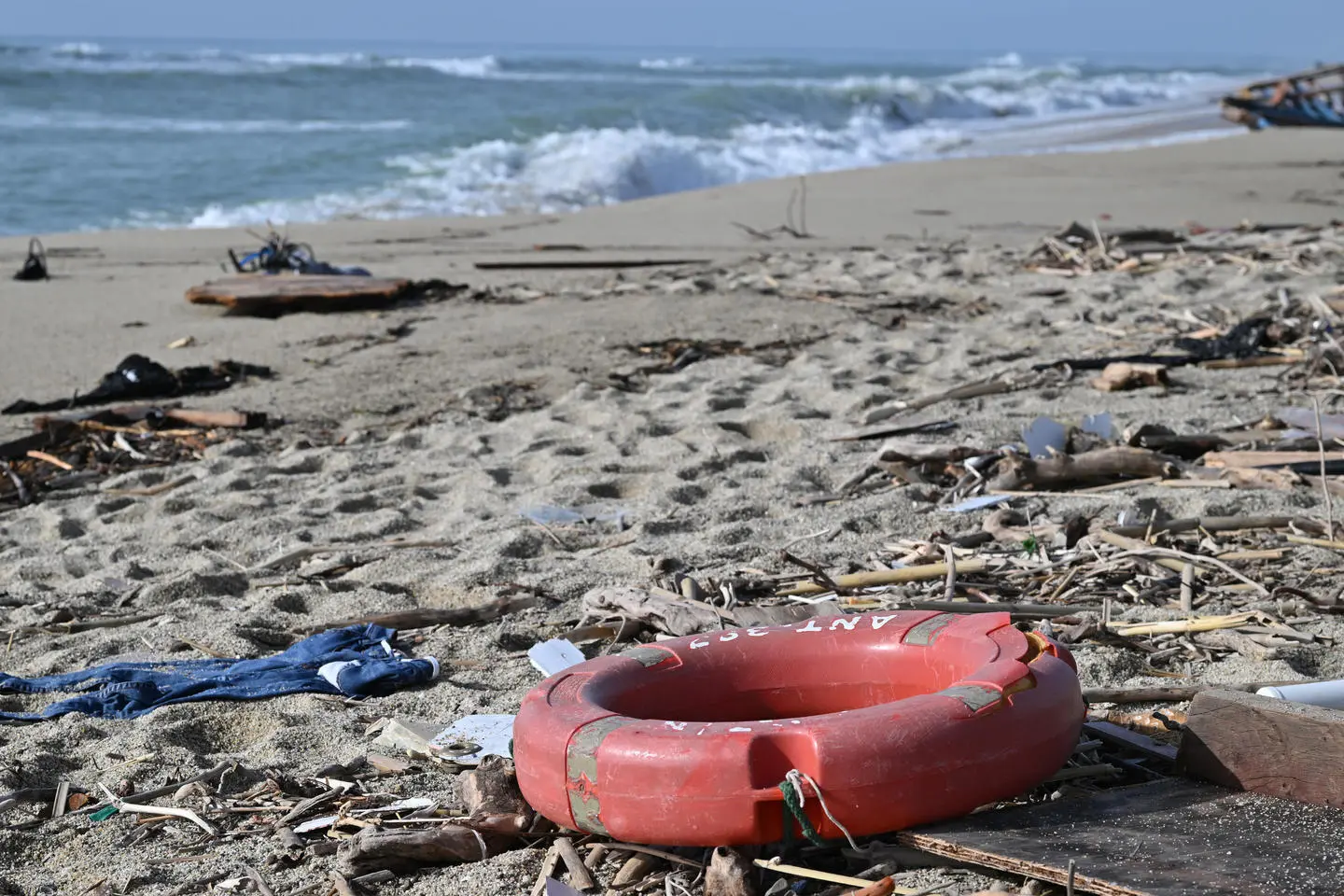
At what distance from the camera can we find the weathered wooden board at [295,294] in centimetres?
794

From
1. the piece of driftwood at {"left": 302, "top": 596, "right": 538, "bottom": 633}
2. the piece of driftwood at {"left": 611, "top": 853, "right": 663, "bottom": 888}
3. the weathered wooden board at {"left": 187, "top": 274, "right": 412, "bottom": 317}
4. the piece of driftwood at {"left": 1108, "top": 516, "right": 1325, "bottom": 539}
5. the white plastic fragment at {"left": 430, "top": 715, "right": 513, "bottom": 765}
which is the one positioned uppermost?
the weathered wooden board at {"left": 187, "top": 274, "right": 412, "bottom": 317}

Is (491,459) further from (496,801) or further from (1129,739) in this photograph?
(1129,739)

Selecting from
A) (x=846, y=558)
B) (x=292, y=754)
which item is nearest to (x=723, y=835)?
(x=292, y=754)

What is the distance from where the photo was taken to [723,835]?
2080 mm

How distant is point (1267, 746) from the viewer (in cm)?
223

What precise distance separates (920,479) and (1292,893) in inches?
108

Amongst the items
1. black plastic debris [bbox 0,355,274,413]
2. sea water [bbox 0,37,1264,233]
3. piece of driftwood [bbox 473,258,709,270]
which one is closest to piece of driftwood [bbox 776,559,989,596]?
black plastic debris [bbox 0,355,274,413]

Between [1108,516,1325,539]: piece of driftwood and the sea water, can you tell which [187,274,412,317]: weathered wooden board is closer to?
[1108,516,1325,539]: piece of driftwood

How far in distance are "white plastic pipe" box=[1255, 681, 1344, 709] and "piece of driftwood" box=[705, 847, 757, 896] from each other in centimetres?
111

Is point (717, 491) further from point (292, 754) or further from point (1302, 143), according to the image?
point (1302, 143)

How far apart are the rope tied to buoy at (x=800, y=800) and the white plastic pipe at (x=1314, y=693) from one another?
98 cm

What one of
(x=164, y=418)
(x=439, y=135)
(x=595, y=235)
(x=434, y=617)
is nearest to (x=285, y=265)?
(x=595, y=235)

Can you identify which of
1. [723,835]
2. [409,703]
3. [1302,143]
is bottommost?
[409,703]

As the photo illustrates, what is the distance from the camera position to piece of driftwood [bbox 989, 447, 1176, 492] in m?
4.30
